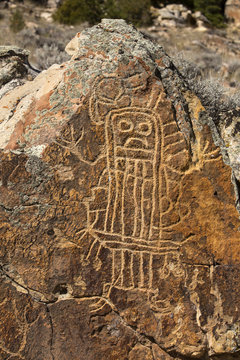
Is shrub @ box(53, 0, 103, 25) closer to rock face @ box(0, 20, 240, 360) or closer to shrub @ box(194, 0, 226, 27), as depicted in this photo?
shrub @ box(194, 0, 226, 27)

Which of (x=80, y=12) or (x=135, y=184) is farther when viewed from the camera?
(x=80, y=12)

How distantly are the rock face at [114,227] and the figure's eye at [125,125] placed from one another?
0.01m

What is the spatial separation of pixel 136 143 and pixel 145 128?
0.42 ft

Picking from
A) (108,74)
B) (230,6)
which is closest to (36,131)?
(108,74)

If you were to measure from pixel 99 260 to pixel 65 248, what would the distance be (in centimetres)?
26

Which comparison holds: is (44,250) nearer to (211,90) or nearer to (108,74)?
(108,74)

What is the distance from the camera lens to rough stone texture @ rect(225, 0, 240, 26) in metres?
15.1

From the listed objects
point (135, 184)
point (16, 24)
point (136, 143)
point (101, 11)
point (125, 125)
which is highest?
point (125, 125)

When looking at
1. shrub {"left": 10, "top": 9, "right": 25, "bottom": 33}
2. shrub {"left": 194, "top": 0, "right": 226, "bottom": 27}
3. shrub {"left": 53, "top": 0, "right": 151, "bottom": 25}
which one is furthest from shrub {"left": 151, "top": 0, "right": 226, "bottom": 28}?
shrub {"left": 10, "top": 9, "right": 25, "bottom": 33}

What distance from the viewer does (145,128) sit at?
2639mm

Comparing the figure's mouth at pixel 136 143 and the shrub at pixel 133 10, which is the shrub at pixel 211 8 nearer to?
the shrub at pixel 133 10

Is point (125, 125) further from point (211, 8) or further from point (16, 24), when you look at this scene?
point (211, 8)

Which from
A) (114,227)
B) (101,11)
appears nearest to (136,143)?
(114,227)

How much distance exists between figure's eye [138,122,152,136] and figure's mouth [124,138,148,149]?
51 millimetres
